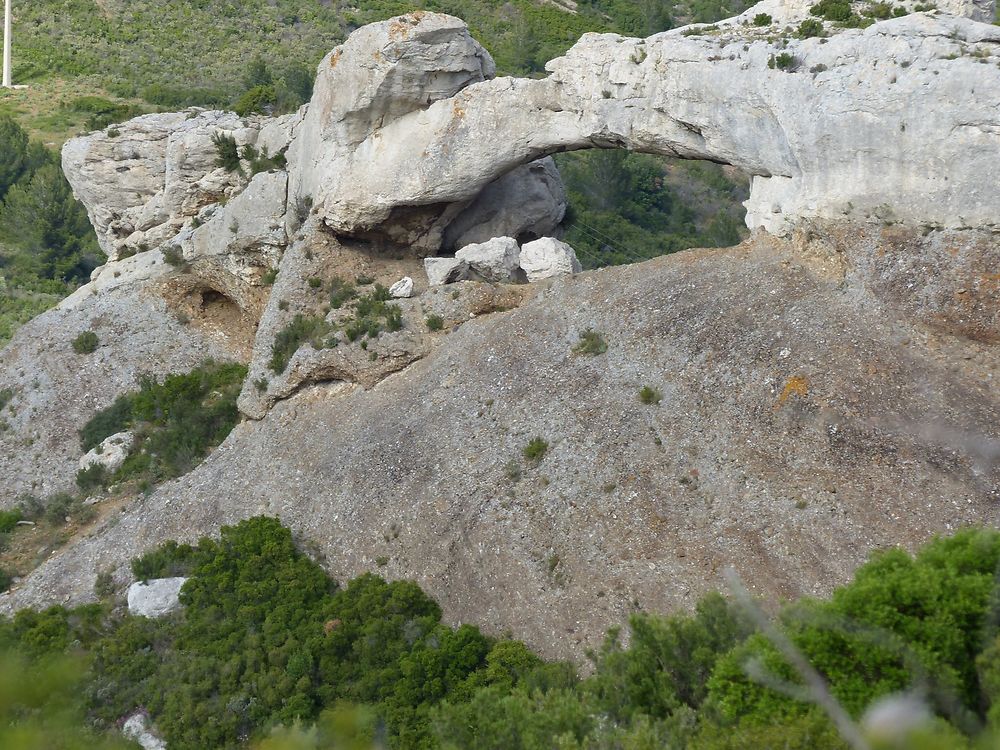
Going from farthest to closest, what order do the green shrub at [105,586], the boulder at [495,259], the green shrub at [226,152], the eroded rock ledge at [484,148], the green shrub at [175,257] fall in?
the green shrub at [226,152]
the green shrub at [175,257]
the boulder at [495,259]
the green shrub at [105,586]
the eroded rock ledge at [484,148]

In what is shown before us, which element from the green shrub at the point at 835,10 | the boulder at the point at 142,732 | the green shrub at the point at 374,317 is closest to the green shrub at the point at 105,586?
the boulder at the point at 142,732

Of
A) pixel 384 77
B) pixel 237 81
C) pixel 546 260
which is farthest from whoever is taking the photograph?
pixel 237 81

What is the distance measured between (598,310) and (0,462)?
20995 mm

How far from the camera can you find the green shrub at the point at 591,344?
23406 mm

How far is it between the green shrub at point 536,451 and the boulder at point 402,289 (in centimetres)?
840

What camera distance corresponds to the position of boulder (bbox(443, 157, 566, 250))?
31.7 metres

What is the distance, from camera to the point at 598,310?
79.9 ft

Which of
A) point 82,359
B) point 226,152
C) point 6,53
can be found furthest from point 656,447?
point 6,53

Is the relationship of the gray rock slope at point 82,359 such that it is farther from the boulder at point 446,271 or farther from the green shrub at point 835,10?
the green shrub at point 835,10

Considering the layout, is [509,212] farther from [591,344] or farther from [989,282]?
[989,282]

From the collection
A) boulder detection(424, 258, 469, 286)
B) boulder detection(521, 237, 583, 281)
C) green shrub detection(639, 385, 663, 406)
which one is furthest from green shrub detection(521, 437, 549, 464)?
boulder detection(424, 258, 469, 286)

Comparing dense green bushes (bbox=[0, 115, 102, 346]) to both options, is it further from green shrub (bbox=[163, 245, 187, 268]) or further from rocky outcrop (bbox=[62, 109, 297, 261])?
Result: green shrub (bbox=[163, 245, 187, 268])

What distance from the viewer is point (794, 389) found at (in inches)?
786

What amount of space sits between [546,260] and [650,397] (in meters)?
8.17
